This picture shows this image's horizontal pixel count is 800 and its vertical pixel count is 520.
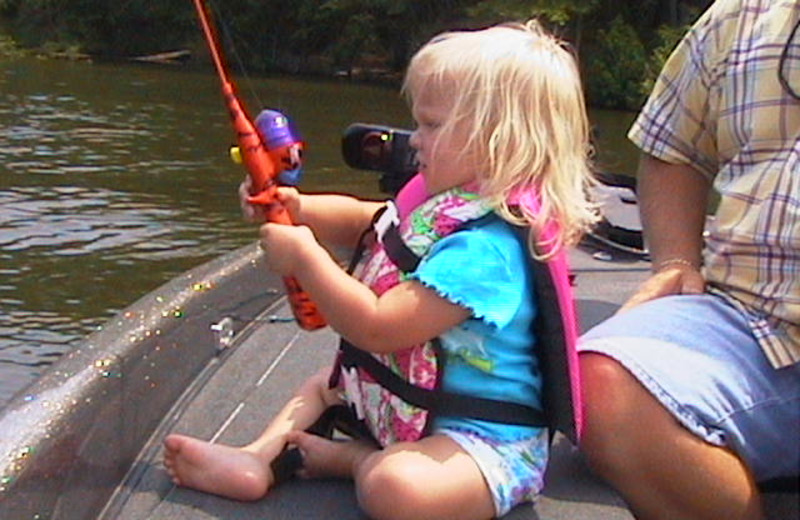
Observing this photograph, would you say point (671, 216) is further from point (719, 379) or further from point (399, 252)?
point (399, 252)

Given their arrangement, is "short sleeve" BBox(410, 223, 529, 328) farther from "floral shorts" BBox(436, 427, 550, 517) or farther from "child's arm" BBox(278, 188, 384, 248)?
"child's arm" BBox(278, 188, 384, 248)

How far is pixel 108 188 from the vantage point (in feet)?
33.9

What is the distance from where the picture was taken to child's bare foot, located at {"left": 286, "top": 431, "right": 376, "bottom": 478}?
6.67 ft

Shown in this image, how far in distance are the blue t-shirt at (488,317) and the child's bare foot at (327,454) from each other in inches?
6.9

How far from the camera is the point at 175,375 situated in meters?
2.38

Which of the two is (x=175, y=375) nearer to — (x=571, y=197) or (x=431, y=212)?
(x=431, y=212)

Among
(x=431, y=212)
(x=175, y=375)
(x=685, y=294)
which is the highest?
(x=431, y=212)

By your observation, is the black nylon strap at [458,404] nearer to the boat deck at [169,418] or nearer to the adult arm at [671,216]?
the boat deck at [169,418]

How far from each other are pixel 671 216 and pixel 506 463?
0.57 m

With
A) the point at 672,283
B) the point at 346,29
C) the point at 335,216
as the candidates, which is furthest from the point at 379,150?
the point at 346,29

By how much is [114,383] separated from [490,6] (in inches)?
978

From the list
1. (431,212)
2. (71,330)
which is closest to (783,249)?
(431,212)

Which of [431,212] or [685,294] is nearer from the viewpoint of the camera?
[431,212]

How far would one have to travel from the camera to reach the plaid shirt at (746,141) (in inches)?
77.2
